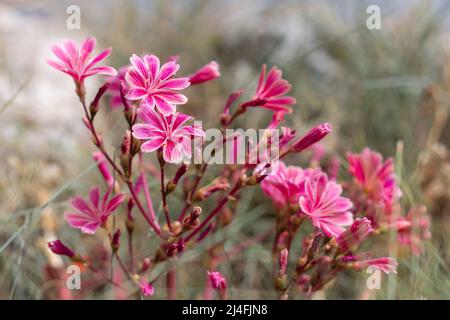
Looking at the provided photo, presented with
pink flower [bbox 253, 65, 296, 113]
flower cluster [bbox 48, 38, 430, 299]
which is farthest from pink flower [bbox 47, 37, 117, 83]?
pink flower [bbox 253, 65, 296, 113]

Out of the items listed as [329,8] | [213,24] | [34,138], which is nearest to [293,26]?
[329,8]

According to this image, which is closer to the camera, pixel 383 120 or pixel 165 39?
pixel 383 120

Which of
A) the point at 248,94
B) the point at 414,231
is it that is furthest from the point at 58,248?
the point at 248,94

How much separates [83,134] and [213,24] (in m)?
0.84

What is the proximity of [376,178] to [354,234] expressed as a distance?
193mm

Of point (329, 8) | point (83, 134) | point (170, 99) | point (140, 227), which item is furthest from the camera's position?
point (329, 8)

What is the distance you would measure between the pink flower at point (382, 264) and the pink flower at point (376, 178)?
0.35ft

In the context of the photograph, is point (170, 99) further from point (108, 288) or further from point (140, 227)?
point (140, 227)

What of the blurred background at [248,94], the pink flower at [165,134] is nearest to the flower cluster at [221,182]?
the pink flower at [165,134]

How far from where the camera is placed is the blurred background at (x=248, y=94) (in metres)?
1.48

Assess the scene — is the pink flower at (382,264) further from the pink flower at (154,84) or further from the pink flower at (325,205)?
the pink flower at (154,84)

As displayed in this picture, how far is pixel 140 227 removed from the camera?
177 cm
